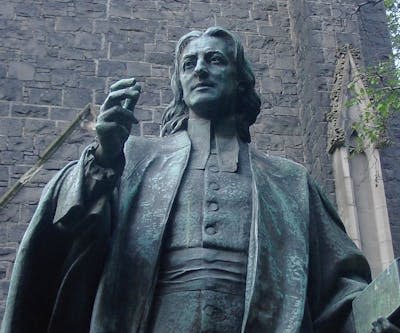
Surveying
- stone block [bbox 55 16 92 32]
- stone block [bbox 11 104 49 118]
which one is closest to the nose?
stone block [bbox 11 104 49 118]

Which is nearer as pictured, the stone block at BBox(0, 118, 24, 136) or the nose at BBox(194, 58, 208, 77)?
the nose at BBox(194, 58, 208, 77)

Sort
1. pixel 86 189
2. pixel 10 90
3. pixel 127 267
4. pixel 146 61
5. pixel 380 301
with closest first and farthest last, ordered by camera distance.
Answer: pixel 380 301 → pixel 86 189 → pixel 127 267 → pixel 10 90 → pixel 146 61

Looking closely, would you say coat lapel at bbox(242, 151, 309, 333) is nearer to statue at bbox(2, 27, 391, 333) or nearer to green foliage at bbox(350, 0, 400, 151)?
statue at bbox(2, 27, 391, 333)

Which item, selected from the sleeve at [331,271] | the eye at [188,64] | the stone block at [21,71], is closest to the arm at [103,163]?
the eye at [188,64]

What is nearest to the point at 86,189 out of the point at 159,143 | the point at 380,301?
the point at 159,143

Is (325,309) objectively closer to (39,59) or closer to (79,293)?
(79,293)

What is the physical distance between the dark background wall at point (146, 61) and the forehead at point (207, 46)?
24.1ft

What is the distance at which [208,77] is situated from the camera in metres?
3.49

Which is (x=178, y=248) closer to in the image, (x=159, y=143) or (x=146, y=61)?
(x=159, y=143)

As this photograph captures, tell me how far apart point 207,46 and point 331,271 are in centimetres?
101

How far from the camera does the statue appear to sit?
2.98 m

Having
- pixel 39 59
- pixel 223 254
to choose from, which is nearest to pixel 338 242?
pixel 223 254

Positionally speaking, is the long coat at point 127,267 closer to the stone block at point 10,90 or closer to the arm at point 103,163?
the arm at point 103,163

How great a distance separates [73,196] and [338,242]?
109 centimetres
